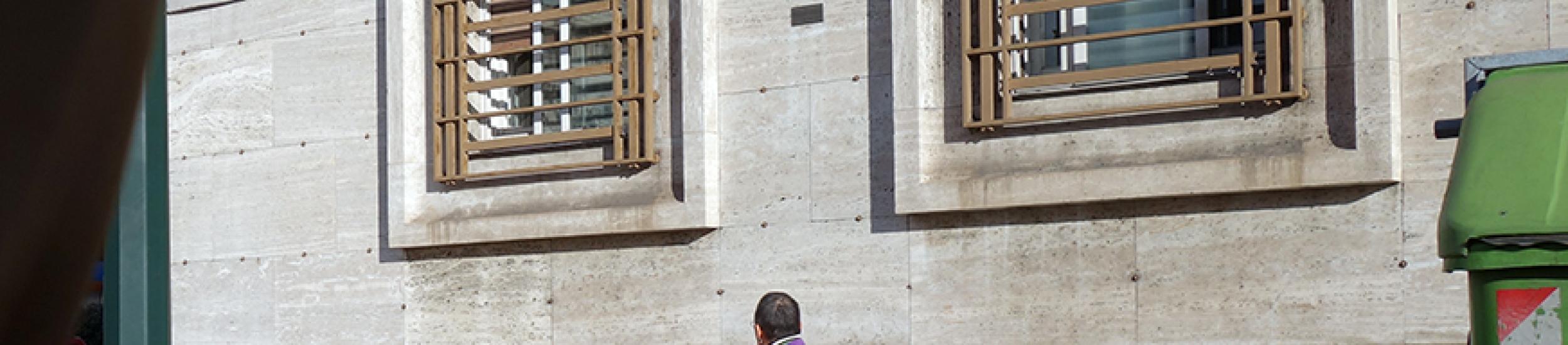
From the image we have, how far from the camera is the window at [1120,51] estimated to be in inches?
337

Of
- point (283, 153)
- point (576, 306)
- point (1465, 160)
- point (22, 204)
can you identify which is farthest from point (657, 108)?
point (22, 204)

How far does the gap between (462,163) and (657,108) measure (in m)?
1.47

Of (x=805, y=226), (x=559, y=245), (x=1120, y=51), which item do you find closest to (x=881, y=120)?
(x=805, y=226)

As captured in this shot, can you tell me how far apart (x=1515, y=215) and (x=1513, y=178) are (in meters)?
0.08

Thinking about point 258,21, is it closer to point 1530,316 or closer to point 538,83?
point 538,83

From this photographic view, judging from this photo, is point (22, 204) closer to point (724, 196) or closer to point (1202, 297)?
point (1202, 297)

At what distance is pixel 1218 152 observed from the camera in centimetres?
891

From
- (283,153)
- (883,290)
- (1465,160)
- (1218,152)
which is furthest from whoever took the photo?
(283,153)

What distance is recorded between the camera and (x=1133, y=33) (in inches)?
345

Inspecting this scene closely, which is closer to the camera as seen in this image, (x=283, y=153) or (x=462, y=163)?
(x=462, y=163)

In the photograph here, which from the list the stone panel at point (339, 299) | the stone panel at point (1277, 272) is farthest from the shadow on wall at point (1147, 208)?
the stone panel at point (339, 299)

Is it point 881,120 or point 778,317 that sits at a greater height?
point 881,120

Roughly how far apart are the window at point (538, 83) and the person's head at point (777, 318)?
14.3 ft

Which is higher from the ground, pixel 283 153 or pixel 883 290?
pixel 283 153
